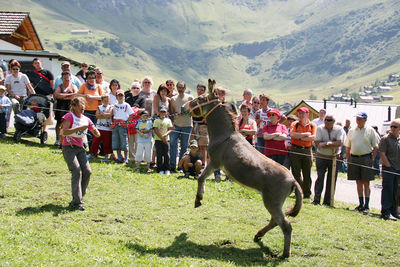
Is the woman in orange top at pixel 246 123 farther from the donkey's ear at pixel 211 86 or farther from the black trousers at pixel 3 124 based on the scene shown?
the black trousers at pixel 3 124

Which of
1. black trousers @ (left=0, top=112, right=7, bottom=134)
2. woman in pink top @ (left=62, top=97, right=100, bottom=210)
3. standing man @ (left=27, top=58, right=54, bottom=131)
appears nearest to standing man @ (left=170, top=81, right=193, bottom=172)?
woman in pink top @ (left=62, top=97, right=100, bottom=210)

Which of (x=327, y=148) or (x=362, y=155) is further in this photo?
(x=327, y=148)

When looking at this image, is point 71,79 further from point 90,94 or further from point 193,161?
point 193,161

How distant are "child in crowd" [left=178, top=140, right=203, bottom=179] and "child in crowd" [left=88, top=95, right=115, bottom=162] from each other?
2.80 m

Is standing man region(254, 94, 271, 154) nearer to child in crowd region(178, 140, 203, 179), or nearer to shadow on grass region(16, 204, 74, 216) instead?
child in crowd region(178, 140, 203, 179)

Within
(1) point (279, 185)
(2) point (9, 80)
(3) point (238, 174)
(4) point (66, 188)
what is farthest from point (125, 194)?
(2) point (9, 80)

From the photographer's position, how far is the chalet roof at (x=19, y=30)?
22891 millimetres

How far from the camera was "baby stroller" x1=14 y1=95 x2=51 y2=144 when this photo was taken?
48.6 feet

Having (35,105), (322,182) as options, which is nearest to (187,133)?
(322,182)

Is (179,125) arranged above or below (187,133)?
above

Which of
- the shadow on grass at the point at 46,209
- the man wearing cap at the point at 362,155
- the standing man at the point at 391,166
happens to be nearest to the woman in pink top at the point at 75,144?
the shadow on grass at the point at 46,209

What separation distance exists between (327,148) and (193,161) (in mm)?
4179

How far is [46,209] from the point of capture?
345 inches

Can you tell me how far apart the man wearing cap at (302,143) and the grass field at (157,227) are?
1.27 metres
